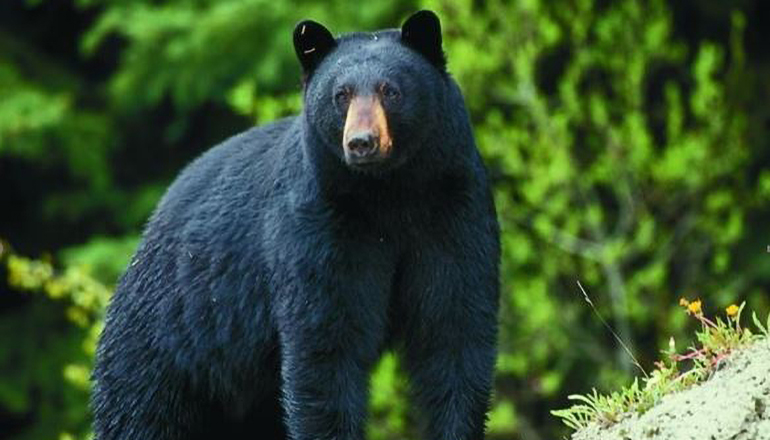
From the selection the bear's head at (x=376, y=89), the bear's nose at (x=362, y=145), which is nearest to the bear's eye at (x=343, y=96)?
the bear's head at (x=376, y=89)

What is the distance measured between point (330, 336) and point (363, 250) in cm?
32

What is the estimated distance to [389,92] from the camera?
19.5 feet

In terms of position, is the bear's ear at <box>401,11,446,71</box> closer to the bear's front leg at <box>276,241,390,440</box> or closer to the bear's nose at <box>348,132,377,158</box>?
the bear's nose at <box>348,132,377,158</box>

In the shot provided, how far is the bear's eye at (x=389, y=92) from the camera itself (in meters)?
5.93

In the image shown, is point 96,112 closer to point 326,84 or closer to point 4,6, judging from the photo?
point 4,6

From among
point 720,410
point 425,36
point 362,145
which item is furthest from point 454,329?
point 720,410

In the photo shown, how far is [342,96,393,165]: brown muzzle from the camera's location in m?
5.70

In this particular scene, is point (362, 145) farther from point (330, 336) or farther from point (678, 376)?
point (678, 376)

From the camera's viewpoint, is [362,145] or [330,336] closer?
[362,145]

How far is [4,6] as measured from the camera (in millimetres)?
16328

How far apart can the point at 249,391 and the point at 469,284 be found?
101 cm

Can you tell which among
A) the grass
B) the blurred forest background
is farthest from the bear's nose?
the blurred forest background

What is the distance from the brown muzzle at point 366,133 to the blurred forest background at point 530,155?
192 inches

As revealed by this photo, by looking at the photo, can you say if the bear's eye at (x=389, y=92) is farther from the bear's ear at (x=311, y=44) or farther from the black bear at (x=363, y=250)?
the bear's ear at (x=311, y=44)
